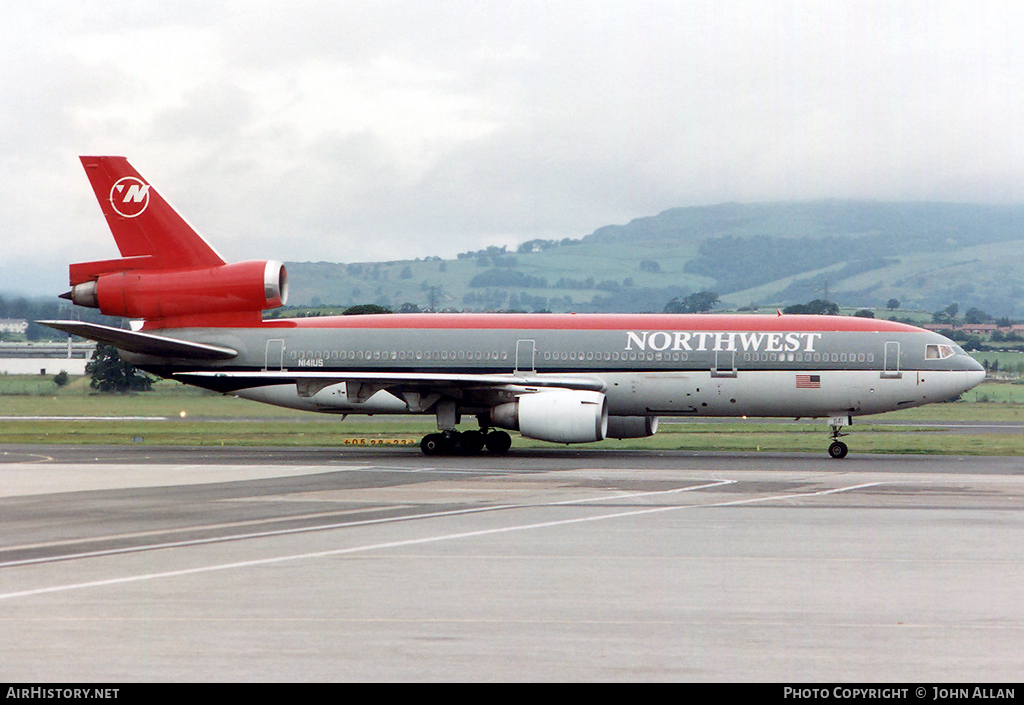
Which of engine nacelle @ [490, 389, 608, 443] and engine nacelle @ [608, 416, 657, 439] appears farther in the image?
engine nacelle @ [608, 416, 657, 439]

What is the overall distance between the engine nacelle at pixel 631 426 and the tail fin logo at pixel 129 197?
1708 cm

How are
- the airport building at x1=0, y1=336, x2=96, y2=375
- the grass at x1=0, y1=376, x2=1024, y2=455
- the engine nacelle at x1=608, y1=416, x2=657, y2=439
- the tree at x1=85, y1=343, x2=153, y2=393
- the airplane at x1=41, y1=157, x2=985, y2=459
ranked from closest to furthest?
the airplane at x1=41, y1=157, x2=985, y2=459 < the engine nacelle at x1=608, y1=416, x2=657, y2=439 < the grass at x1=0, y1=376, x2=1024, y2=455 < the tree at x1=85, y1=343, x2=153, y2=393 < the airport building at x1=0, y1=336, x2=96, y2=375

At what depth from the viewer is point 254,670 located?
341 inches

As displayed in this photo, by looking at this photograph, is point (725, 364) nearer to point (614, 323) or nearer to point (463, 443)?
point (614, 323)

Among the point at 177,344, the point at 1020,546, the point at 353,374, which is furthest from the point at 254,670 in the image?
the point at 177,344

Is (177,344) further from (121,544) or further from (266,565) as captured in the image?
(266,565)

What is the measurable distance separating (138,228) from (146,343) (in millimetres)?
4104

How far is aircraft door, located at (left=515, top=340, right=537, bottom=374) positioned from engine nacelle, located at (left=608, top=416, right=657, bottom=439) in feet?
10.8

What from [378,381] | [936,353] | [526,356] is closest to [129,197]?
[378,381]

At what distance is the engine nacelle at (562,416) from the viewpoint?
104ft

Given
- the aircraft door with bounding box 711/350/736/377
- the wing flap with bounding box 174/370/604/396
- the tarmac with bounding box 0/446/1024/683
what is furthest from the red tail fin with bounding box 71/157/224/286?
the aircraft door with bounding box 711/350/736/377

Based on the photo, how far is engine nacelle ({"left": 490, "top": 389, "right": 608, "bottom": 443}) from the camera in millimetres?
31766

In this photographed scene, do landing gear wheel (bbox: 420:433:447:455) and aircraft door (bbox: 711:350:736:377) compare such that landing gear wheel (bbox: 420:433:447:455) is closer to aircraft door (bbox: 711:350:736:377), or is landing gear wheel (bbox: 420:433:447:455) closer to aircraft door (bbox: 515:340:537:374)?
aircraft door (bbox: 515:340:537:374)

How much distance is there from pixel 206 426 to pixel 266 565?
110 ft
